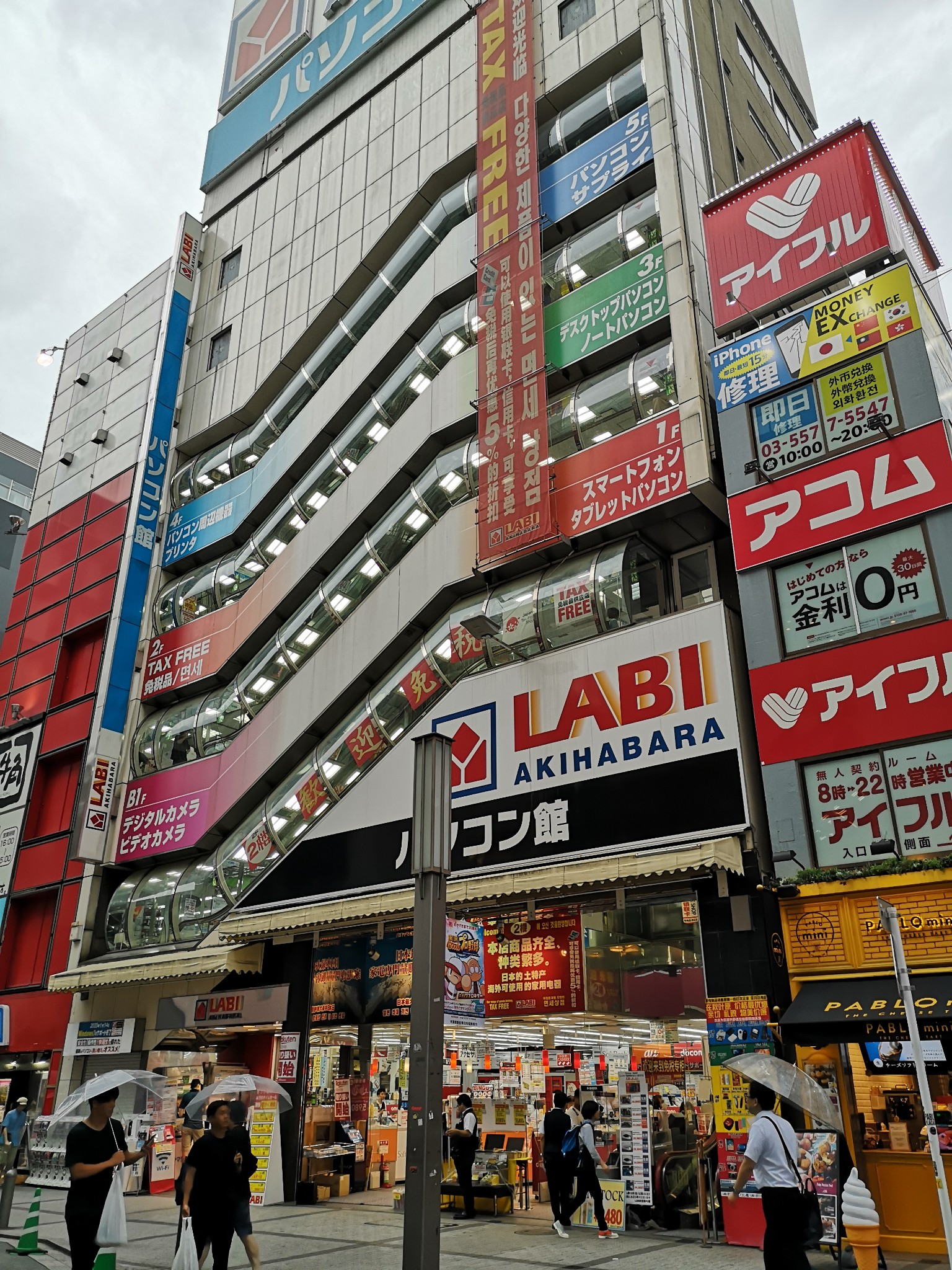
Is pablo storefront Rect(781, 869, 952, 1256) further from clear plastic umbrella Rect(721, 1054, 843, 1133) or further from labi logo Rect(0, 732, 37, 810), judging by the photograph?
labi logo Rect(0, 732, 37, 810)

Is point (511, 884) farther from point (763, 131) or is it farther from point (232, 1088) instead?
point (763, 131)

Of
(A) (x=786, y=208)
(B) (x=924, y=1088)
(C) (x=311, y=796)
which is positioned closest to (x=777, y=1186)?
(B) (x=924, y=1088)

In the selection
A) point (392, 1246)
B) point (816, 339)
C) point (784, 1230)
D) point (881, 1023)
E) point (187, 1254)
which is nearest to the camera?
point (784, 1230)

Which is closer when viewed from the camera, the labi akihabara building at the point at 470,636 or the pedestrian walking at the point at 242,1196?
the pedestrian walking at the point at 242,1196

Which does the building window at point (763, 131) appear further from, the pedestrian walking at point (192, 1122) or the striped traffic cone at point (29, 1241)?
the striped traffic cone at point (29, 1241)

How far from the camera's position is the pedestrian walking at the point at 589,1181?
438 inches

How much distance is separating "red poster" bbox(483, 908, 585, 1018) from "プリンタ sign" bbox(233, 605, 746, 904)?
946mm

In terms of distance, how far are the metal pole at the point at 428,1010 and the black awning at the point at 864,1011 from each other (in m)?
4.62

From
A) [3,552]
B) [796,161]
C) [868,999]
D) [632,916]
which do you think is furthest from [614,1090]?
[3,552]

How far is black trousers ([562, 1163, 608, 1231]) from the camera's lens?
11.1 meters

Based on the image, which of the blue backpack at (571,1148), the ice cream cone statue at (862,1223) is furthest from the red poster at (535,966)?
the ice cream cone statue at (862,1223)

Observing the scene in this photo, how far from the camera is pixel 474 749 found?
570 inches

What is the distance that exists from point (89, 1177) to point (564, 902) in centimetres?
787

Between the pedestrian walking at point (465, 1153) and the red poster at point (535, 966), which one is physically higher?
the red poster at point (535, 966)
